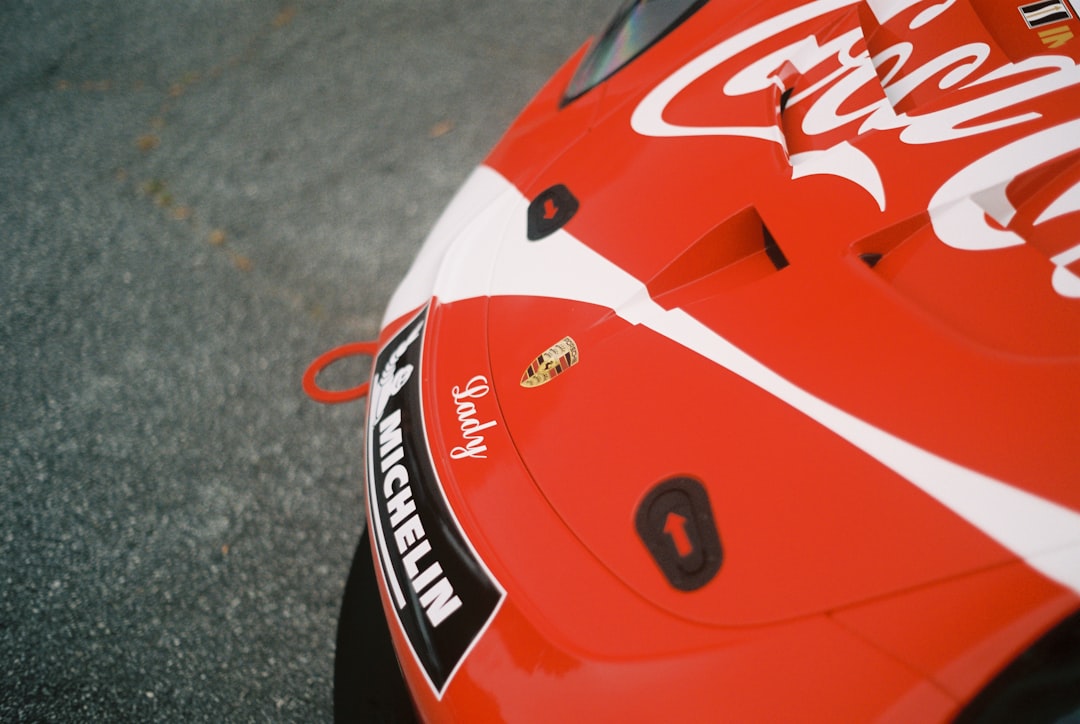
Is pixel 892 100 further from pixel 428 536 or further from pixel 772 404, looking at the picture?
pixel 428 536

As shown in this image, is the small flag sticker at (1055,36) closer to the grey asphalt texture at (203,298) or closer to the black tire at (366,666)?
the black tire at (366,666)

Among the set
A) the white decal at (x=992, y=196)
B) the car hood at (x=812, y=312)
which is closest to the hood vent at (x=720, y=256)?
the car hood at (x=812, y=312)

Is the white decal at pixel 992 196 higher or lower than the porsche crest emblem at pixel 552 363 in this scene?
lower

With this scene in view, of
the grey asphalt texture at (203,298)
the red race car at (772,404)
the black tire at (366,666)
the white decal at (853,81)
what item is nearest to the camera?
the red race car at (772,404)

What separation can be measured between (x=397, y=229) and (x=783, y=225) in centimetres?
160

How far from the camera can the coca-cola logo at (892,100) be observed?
3.36ft

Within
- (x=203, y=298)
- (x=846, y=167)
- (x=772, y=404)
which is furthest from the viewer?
(x=203, y=298)

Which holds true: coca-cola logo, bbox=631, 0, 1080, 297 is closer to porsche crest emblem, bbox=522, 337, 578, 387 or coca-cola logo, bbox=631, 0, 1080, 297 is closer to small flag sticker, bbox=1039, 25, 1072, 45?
small flag sticker, bbox=1039, 25, 1072, 45

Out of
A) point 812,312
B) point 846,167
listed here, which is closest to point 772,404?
point 812,312

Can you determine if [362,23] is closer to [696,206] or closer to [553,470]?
[696,206]

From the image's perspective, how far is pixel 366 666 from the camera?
1.43 m

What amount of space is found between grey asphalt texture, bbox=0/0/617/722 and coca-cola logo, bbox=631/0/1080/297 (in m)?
1.31

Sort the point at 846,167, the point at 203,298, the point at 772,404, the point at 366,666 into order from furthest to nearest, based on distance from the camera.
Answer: the point at 203,298, the point at 366,666, the point at 846,167, the point at 772,404

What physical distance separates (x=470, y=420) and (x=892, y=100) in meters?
0.87
